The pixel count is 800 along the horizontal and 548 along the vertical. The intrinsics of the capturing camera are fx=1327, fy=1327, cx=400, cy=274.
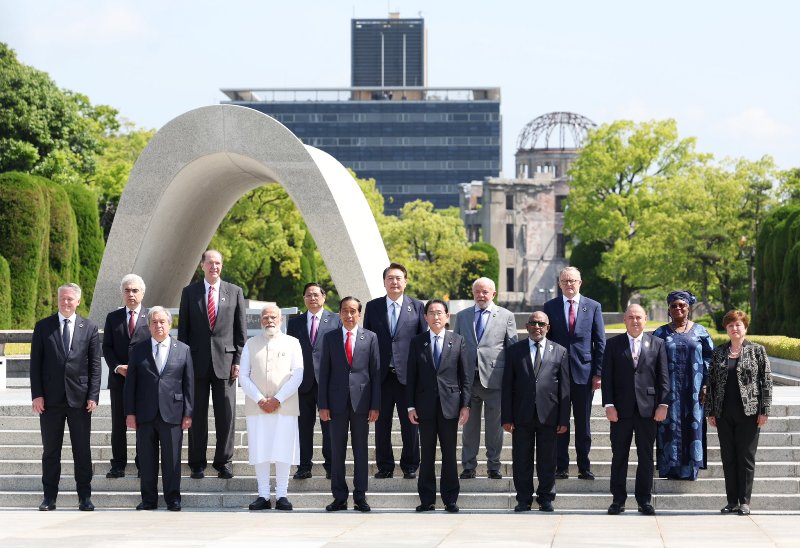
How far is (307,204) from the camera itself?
1675 cm

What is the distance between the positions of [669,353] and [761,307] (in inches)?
850

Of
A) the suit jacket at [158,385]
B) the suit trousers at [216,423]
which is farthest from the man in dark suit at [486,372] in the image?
the suit jacket at [158,385]

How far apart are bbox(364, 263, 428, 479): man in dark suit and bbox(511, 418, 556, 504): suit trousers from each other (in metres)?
1.06

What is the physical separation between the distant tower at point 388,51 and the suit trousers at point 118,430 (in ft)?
571

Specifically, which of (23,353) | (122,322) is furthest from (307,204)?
(23,353)

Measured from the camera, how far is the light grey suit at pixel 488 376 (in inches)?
458

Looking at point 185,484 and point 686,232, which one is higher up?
point 686,232

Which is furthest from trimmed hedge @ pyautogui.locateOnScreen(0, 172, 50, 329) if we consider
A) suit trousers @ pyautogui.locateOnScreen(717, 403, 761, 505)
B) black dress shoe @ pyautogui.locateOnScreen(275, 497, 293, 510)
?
suit trousers @ pyautogui.locateOnScreen(717, 403, 761, 505)

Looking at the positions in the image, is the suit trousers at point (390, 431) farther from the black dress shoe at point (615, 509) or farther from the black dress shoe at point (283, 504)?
the black dress shoe at point (615, 509)

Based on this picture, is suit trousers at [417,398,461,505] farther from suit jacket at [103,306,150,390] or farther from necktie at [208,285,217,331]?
suit jacket at [103,306,150,390]

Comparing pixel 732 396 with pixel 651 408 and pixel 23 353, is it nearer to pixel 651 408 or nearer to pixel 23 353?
pixel 651 408

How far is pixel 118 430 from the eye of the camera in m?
11.9

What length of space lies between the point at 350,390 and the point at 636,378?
237 centimetres

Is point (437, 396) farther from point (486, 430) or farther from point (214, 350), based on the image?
point (214, 350)
